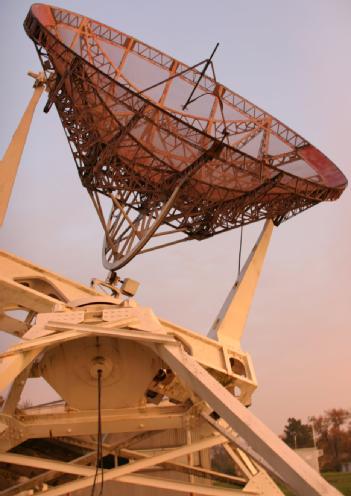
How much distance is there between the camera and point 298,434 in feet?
212

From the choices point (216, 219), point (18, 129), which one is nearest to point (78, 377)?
point (18, 129)

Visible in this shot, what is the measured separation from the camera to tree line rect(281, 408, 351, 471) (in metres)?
59.8

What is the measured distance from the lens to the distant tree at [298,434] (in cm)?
6266

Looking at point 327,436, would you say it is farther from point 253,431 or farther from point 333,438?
point 253,431

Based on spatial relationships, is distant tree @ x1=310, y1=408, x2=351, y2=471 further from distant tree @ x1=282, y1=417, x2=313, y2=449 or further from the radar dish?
the radar dish

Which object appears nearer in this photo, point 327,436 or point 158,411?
point 158,411

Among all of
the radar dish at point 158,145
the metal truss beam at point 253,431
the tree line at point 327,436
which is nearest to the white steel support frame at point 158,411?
the metal truss beam at point 253,431

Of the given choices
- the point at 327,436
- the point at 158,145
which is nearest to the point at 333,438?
the point at 327,436

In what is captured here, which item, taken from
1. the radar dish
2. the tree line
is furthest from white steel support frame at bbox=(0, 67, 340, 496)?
the tree line

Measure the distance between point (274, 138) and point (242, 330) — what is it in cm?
856

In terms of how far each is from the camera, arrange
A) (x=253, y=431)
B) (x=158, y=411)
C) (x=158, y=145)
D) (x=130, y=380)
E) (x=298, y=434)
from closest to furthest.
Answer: (x=253, y=431) → (x=130, y=380) → (x=158, y=411) → (x=158, y=145) → (x=298, y=434)

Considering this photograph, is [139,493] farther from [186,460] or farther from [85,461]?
[85,461]

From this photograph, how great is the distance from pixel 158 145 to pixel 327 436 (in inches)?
2427

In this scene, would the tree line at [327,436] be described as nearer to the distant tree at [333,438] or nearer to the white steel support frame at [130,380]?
the distant tree at [333,438]
